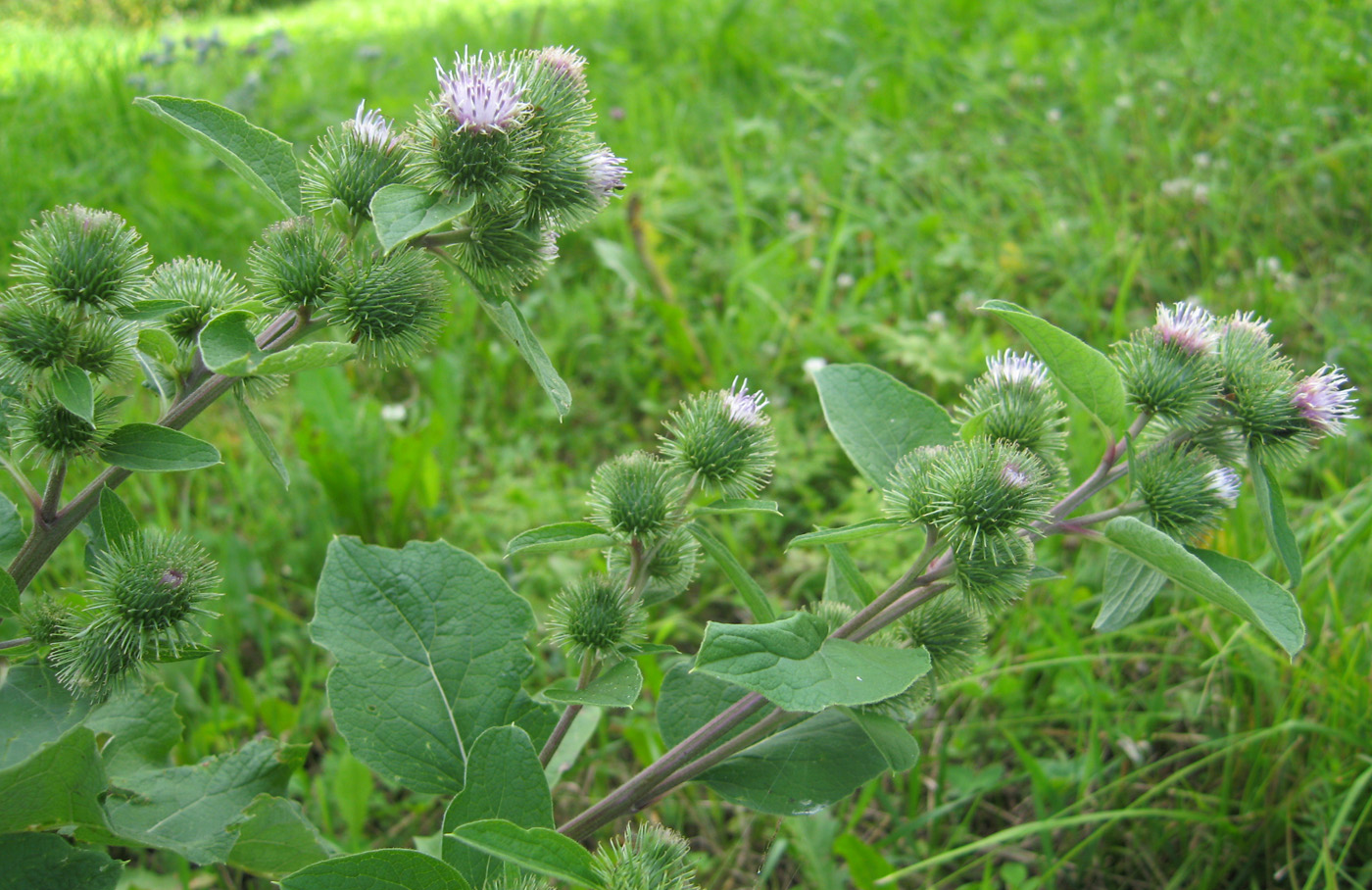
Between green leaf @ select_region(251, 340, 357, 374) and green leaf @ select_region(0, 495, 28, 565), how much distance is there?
0.52 meters

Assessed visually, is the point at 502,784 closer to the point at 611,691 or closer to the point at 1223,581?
the point at 611,691

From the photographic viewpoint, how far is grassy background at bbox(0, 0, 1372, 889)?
216 centimetres

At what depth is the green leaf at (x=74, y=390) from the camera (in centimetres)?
106

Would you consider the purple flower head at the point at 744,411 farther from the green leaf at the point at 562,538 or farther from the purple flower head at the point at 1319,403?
the purple flower head at the point at 1319,403

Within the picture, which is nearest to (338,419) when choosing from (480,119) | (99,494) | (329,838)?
(329,838)

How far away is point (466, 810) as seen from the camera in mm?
1126

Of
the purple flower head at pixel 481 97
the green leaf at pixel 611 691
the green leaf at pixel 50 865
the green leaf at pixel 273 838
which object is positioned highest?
the purple flower head at pixel 481 97

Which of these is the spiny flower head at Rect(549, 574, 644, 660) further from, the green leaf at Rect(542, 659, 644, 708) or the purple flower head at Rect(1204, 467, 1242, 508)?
the purple flower head at Rect(1204, 467, 1242, 508)

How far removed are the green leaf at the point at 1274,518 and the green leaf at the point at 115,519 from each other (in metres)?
1.40

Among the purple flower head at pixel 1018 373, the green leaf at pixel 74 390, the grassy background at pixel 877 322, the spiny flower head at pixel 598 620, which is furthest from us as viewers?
the grassy background at pixel 877 322

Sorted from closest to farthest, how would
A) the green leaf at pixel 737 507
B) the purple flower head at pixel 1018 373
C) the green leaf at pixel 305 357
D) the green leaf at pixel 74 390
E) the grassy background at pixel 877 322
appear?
the green leaf at pixel 305 357 < the green leaf at pixel 74 390 < the green leaf at pixel 737 507 < the purple flower head at pixel 1018 373 < the grassy background at pixel 877 322

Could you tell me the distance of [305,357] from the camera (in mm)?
980

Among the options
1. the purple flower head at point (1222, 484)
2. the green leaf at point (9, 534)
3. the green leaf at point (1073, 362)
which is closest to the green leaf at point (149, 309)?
the green leaf at point (9, 534)

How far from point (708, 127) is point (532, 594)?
10.6 feet
